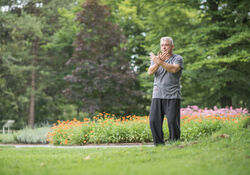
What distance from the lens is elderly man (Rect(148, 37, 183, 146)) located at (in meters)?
4.93

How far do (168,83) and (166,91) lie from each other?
15 cm

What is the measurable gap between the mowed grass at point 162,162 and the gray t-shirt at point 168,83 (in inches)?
34.5

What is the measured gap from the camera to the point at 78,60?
1573 cm

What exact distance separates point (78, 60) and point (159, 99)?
11321mm

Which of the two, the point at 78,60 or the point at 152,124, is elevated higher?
the point at 78,60

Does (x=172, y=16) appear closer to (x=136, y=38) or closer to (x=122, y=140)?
(x=136, y=38)

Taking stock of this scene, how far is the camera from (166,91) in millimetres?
4973

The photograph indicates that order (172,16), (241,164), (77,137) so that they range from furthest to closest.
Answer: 1. (172,16)
2. (77,137)
3. (241,164)

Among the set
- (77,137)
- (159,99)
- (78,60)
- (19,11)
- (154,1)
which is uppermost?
(19,11)

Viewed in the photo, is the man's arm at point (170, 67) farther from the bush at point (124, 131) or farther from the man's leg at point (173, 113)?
the bush at point (124, 131)

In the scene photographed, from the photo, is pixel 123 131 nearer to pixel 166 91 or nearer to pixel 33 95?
pixel 166 91

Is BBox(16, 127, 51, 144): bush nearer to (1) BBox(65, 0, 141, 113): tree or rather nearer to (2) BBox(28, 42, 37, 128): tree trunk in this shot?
(1) BBox(65, 0, 141, 113): tree

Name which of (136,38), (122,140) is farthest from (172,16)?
(122,140)

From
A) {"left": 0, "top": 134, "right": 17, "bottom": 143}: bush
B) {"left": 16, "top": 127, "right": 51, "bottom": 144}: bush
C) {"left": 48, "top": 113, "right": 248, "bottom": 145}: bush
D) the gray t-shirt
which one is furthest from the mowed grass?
{"left": 0, "top": 134, "right": 17, "bottom": 143}: bush
